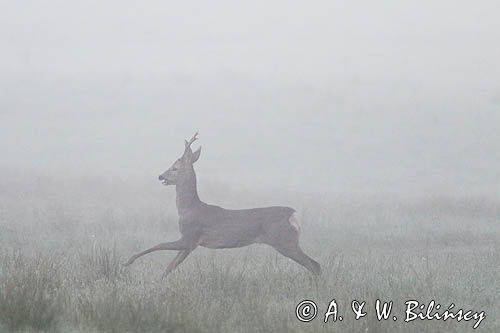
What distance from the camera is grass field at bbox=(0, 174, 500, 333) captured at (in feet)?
26.1

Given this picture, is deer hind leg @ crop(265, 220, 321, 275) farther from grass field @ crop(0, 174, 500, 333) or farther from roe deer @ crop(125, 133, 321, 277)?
grass field @ crop(0, 174, 500, 333)

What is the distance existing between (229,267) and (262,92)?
112 ft

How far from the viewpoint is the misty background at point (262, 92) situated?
100ft

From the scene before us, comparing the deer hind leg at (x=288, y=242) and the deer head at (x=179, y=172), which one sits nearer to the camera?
the deer hind leg at (x=288, y=242)

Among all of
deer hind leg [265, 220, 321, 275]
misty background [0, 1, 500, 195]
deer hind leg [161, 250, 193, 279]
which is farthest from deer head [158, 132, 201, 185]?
misty background [0, 1, 500, 195]

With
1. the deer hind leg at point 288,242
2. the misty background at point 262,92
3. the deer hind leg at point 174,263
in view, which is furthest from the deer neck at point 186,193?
the misty background at point 262,92

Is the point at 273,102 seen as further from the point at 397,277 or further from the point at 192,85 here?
the point at 397,277

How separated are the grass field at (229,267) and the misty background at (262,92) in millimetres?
6099

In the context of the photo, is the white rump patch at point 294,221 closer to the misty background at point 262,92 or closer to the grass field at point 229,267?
the grass field at point 229,267

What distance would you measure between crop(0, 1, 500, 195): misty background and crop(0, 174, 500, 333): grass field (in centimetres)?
610

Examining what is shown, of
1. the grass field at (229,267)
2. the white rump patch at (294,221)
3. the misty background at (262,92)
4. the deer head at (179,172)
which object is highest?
the misty background at (262,92)

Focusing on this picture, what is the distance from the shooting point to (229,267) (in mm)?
9547

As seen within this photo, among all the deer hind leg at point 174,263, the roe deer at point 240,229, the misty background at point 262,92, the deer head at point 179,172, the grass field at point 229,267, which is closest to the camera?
the grass field at point 229,267

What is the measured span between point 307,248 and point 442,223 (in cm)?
339
